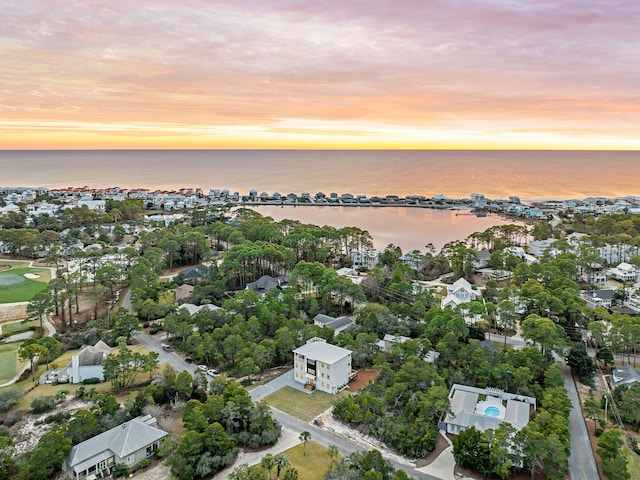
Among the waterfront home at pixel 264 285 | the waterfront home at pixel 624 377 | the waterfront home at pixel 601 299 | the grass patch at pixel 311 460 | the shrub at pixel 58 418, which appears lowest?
the shrub at pixel 58 418

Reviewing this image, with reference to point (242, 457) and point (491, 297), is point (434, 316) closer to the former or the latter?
point (491, 297)

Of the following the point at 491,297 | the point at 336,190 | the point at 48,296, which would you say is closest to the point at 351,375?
the point at 491,297

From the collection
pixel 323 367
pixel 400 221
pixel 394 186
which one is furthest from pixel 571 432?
pixel 394 186

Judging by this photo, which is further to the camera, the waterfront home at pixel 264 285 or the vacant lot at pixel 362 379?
the waterfront home at pixel 264 285

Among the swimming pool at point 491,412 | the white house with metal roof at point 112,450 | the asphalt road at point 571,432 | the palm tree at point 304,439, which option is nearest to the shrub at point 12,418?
the white house with metal roof at point 112,450

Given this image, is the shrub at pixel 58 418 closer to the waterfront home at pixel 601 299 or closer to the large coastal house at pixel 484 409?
the large coastal house at pixel 484 409

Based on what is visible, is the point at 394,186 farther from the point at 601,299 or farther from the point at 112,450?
the point at 112,450
